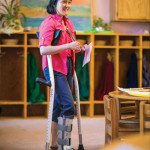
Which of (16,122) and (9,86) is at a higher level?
(9,86)

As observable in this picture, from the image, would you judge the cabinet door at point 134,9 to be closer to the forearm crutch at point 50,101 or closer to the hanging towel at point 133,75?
the hanging towel at point 133,75

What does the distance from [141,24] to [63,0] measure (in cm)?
324

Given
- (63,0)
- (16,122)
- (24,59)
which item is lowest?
(16,122)

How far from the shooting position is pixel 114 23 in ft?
17.8

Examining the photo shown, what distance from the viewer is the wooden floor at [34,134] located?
124 inches

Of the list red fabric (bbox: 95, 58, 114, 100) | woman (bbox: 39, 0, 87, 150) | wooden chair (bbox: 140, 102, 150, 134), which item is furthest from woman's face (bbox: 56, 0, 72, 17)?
red fabric (bbox: 95, 58, 114, 100)

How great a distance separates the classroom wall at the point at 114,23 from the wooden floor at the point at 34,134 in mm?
1669

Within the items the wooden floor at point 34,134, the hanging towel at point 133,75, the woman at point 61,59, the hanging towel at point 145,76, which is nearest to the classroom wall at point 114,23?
the hanging towel at point 133,75

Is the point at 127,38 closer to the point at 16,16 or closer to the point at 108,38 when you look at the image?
the point at 108,38

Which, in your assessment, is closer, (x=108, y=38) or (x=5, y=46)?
(x=5, y=46)

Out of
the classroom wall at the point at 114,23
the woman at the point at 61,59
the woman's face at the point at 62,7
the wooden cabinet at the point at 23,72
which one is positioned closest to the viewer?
the woman at the point at 61,59

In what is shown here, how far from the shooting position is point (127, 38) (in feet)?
18.2

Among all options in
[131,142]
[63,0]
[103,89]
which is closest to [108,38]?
[103,89]

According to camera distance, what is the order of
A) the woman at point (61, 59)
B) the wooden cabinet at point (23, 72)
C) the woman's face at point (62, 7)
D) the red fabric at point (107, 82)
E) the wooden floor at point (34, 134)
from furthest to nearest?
the red fabric at point (107, 82)
the wooden cabinet at point (23, 72)
the wooden floor at point (34, 134)
the woman's face at point (62, 7)
the woman at point (61, 59)
